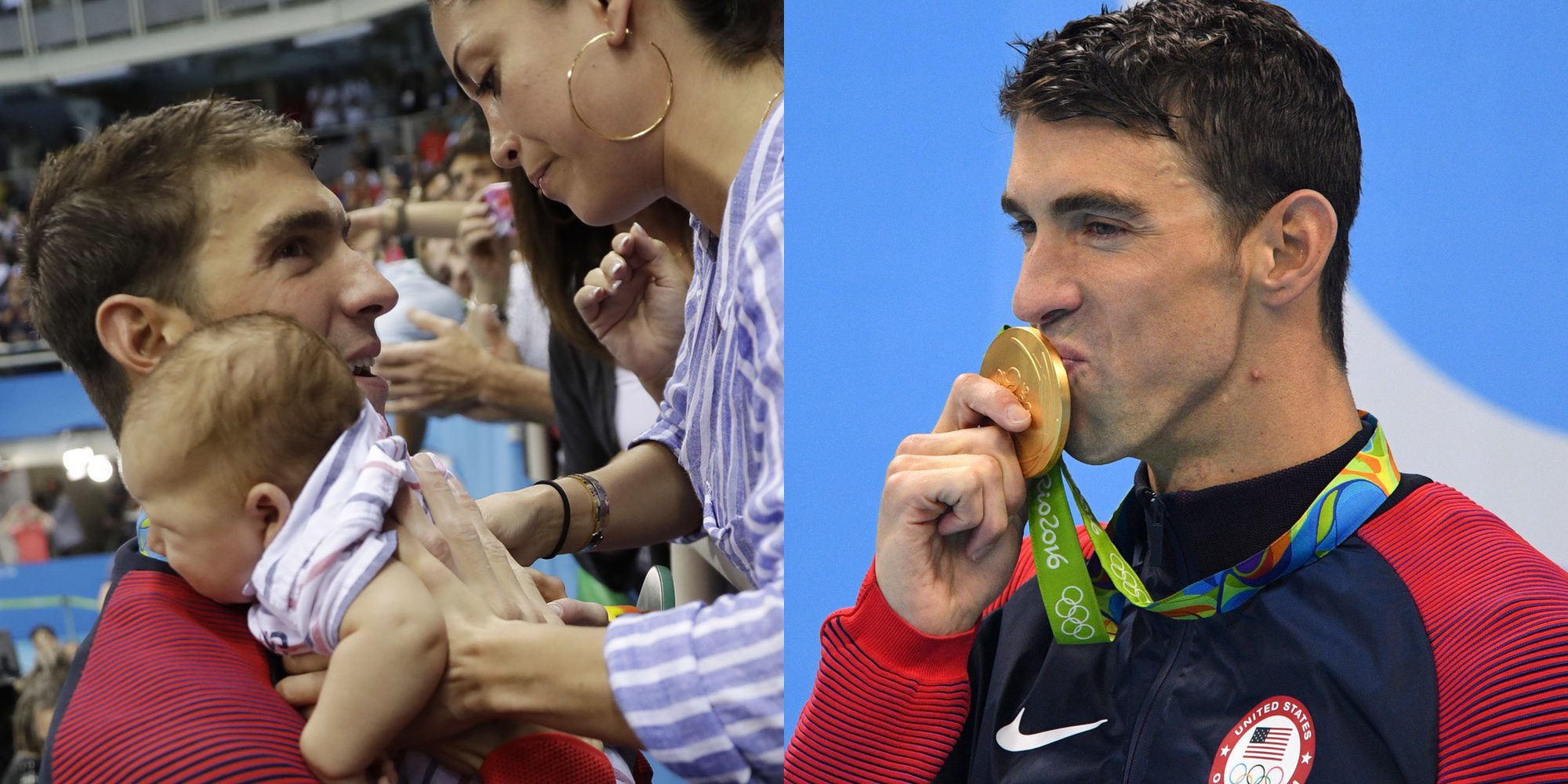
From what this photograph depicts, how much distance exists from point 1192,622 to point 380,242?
2.51 metres

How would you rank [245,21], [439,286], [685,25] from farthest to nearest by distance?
[245,21], [439,286], [685,25]

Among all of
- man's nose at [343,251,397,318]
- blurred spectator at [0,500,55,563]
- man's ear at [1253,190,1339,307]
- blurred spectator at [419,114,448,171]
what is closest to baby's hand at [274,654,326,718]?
man's nose at [343,251,397,318]

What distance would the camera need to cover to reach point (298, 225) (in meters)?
1.23

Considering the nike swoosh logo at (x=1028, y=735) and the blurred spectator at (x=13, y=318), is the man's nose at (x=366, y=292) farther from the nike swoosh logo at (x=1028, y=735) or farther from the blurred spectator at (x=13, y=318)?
the blurred spectator at (x=13, y=318)

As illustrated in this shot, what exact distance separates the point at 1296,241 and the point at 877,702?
1.64 ft

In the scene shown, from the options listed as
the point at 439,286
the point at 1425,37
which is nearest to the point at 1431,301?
the point at 1425,37

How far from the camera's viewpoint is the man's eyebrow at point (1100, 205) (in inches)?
39.5

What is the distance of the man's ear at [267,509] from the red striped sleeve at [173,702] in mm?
121

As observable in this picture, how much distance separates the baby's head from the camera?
3.22 feet

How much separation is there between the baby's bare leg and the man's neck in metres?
0.61

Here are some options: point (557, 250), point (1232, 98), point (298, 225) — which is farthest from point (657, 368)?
point (1232, 98)

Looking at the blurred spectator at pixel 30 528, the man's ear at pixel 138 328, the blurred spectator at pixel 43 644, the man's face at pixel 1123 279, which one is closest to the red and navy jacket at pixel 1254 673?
the man's face at pixel 1123 279

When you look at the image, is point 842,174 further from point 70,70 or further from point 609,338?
point 70,70

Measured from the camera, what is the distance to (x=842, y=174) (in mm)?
1106
